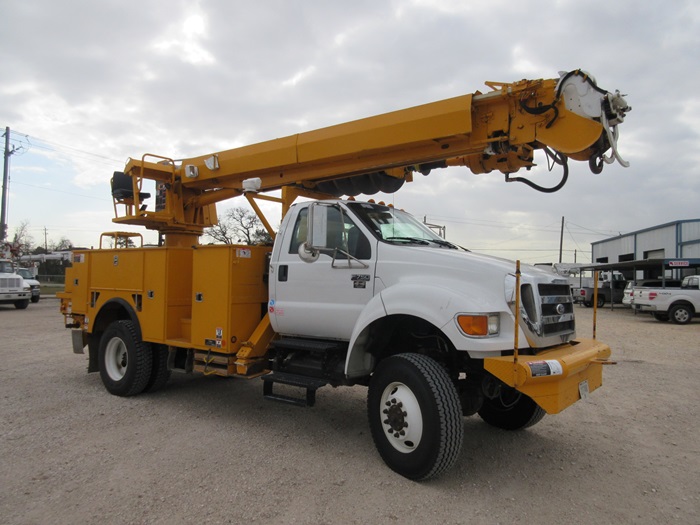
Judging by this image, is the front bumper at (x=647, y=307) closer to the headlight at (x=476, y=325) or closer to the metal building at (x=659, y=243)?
the metal building at (x=659, y=243)

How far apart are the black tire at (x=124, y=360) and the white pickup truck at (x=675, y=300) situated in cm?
1831

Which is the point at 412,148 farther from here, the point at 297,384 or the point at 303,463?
the point at 303,463

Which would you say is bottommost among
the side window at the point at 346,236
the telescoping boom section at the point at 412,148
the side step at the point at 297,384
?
the side step at the point at 297,384

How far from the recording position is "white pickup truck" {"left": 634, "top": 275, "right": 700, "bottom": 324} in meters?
17.7

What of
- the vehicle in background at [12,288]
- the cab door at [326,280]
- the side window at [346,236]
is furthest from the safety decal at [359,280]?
the vehicle in background at [12,288]

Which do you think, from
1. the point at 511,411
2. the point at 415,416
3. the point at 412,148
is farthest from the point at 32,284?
the point at 415,416

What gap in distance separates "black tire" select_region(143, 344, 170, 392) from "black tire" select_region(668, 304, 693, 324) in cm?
1834

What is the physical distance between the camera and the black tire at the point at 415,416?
381cm

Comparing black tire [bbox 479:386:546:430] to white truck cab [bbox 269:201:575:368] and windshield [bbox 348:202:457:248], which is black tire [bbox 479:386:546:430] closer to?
white truck cab [bbox 269:201:575:368]

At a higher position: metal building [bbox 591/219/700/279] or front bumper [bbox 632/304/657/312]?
metal building [bbox 591/219/700/279]

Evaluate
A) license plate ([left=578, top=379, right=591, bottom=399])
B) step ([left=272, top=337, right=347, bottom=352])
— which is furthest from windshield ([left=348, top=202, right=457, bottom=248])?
license plate ([left=578, top=379, right=591, bottom=399])

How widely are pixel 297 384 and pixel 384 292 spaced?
1322mm

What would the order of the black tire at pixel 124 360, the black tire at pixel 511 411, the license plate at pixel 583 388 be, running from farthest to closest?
the black tire at pixel 124 360
the black tire at pixel 511 411
the license plate at pixel 583 388

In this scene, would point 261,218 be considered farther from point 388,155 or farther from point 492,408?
point 492,408
